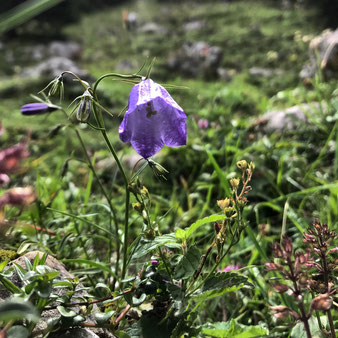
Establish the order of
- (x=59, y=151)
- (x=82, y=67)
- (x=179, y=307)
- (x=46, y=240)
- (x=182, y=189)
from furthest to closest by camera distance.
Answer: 1. (x=82, y=67)
2. (x=59, y=151)
3. (x=182, y=189)
4. (x=46, y=240)
5. (x=179, y=307)

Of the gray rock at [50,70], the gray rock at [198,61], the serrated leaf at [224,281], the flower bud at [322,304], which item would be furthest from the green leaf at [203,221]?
the gray rock at [198,61]

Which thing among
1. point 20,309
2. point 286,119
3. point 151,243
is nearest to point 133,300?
point 151,243

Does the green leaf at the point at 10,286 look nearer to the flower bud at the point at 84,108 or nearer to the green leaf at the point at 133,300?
the green leaf at the point at 133,300

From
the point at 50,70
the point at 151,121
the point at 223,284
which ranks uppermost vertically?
the point at 50,70

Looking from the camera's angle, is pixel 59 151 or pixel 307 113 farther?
pixel 59 151

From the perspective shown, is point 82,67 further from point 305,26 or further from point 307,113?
point 307,113

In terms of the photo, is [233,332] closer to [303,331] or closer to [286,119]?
[303,331]

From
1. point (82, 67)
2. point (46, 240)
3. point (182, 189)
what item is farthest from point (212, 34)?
point (46, 240)

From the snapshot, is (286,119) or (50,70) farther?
(50,70)

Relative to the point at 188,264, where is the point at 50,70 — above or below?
above
